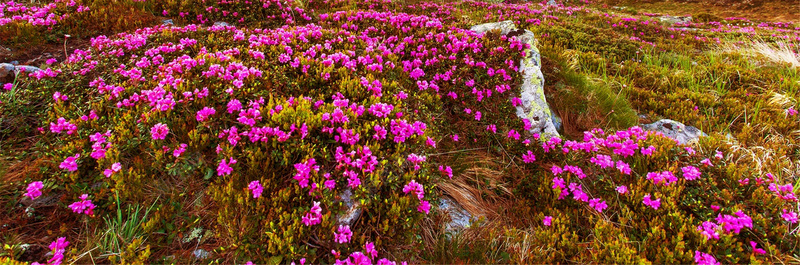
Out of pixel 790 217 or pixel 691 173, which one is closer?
pixel 790 217

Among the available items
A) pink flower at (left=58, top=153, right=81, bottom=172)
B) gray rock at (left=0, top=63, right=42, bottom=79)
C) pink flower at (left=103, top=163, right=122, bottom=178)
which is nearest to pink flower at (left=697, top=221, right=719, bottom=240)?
pink flower at (left=103, top=163, right=122, bottom=178)

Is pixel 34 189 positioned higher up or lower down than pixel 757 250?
higher up

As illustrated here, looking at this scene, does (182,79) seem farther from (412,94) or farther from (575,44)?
(575,44)

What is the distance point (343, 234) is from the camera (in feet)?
10.1

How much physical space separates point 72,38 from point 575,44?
477 inches

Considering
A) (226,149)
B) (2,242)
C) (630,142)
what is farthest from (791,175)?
(2,242)

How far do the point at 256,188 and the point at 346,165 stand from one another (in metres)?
0.90

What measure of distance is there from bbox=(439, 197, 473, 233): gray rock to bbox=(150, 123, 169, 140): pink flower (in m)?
3.15

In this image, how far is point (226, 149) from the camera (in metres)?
3.61

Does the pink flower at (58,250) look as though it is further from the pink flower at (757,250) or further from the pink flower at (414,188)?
the pink flower at (757,250)

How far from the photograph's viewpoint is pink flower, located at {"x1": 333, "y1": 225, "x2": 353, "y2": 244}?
3.03 meters

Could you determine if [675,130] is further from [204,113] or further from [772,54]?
[204,113]

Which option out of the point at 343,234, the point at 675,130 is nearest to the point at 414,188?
the point at 343,234

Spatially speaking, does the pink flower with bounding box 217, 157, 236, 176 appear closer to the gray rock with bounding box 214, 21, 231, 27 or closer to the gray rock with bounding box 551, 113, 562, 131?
the gray rock with bounding box 551, 113, 562, 131
